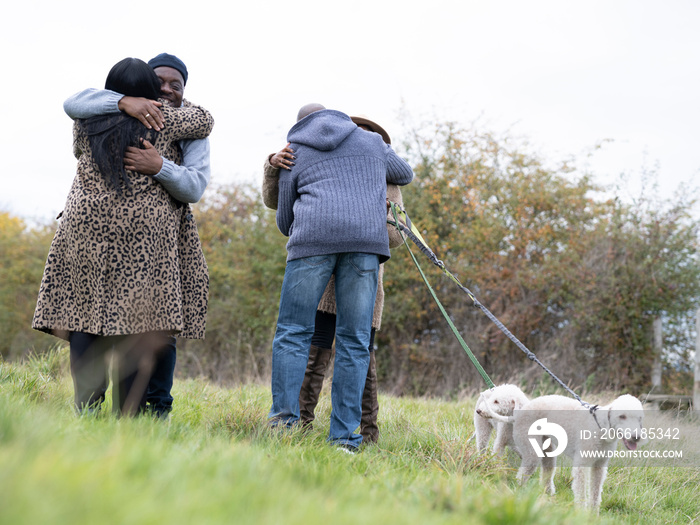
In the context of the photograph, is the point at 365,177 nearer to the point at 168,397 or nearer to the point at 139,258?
the point at 139,258

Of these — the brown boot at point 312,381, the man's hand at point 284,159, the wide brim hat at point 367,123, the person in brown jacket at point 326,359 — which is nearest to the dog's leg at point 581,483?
the person in brown jacket at point 326,359

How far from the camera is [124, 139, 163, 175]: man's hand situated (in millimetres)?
2875

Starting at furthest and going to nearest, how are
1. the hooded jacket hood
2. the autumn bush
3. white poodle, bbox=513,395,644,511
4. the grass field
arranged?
the autumn bush, the hooded jacket hood, white poodle, bbox=513,395,644,511, the grass field

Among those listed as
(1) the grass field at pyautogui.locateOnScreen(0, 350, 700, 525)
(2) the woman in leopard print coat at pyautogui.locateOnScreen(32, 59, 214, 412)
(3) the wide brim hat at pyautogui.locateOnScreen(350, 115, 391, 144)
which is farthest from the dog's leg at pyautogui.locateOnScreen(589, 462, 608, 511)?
(3) the wide brim hat at pyautogui.locateOnScreen(350, 115, 391, 144)

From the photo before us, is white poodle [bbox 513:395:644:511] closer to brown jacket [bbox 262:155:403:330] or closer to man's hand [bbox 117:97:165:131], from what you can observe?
brown jacket [bbox 262:155:403:330]

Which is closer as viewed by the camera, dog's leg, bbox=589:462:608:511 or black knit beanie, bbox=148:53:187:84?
dog's leg, bbox=589:462:608:511

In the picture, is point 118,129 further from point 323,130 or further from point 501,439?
point 501,439

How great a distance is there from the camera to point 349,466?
2445mm

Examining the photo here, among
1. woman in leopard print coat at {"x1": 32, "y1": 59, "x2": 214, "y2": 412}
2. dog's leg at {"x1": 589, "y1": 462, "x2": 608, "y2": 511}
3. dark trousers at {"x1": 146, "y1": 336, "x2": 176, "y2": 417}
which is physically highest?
woman in leopard print coat at {"x1": 32, "y1": 59, "x2": 214, "y2": 412}

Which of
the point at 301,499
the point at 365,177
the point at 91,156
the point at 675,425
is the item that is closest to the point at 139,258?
the point at 91,156

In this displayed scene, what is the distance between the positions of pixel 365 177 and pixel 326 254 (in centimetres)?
49

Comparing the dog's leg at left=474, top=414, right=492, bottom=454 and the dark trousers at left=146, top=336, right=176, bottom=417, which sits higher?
the dark trousers at left=146, top=336, right=176, bottom=417

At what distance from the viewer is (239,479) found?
5.24ft

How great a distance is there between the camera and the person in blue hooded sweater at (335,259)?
10.5ft
